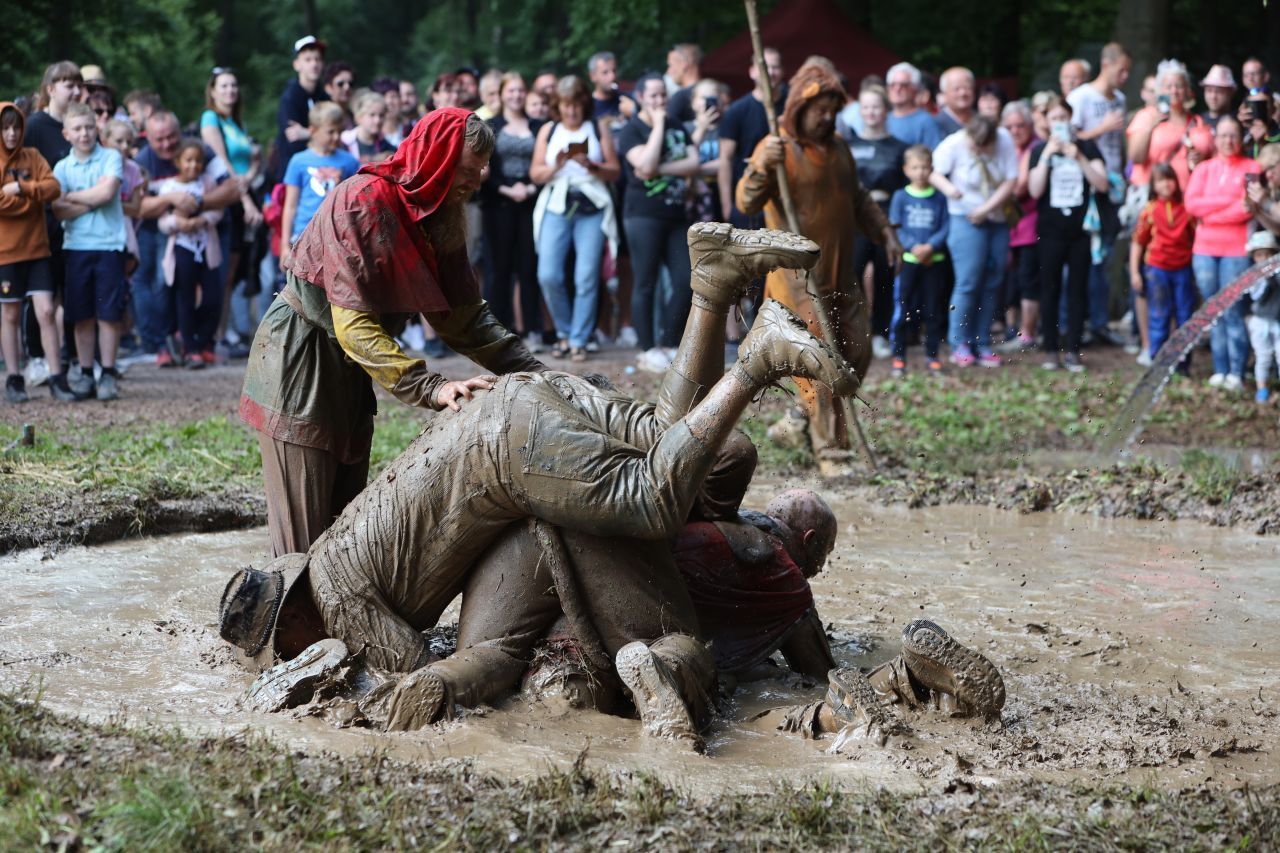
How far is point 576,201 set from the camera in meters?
12.2

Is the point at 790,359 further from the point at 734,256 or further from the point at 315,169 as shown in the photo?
the point at 315,169

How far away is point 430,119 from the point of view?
4.89 metres

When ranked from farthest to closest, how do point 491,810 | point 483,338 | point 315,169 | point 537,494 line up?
point 315,169, point 483,338, point 537,494, point 491,810

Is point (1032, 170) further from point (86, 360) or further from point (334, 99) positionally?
point (86, 360)

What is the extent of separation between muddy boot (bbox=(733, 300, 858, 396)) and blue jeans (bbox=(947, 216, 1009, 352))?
8024 millimetres

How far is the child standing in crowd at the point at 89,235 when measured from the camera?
33.6 ft

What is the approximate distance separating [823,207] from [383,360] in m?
4.49

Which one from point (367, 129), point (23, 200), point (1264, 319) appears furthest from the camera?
point (367, 129)

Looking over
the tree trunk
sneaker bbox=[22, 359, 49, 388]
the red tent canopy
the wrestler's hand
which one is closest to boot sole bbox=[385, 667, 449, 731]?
the wrestler's hand

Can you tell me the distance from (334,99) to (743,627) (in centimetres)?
844

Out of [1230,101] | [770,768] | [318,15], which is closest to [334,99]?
[1230,101]

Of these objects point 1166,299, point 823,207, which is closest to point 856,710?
point 823,207

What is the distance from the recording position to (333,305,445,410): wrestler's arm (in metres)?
4.77

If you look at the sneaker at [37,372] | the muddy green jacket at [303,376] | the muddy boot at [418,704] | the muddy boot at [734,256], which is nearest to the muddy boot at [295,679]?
the muddy boot at [418,704]
